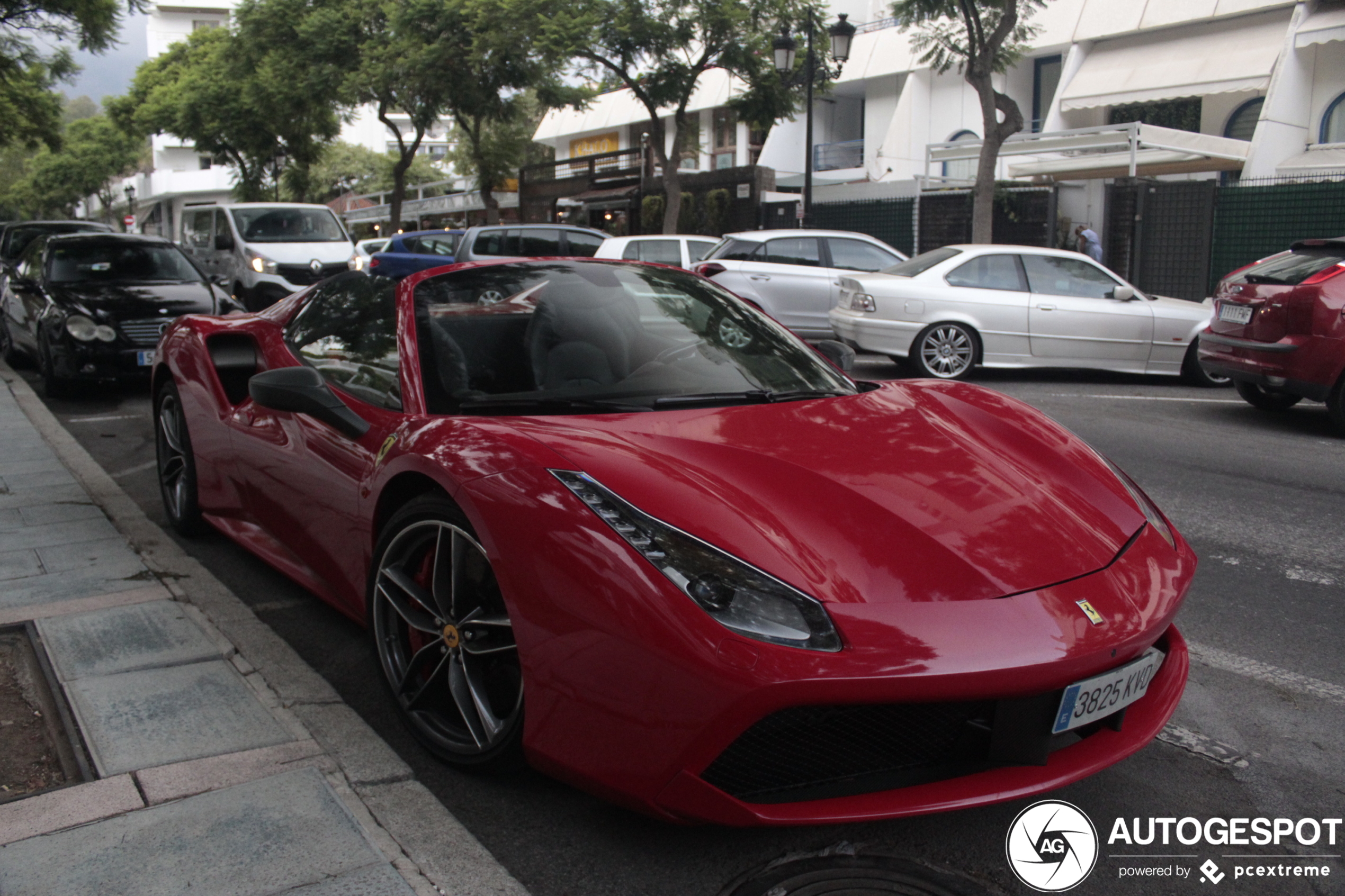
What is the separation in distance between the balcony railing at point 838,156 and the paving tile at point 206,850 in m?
36.3

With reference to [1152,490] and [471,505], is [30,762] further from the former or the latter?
[1152,490]

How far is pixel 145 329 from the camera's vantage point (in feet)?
30.7

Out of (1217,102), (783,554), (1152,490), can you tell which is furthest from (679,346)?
(1217,102)

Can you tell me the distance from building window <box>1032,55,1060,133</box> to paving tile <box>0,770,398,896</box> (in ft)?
104

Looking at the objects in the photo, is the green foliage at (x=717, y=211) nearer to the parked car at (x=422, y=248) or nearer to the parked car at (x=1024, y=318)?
the parked car at (x=422, y=248)

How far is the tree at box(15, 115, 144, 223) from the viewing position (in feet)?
265

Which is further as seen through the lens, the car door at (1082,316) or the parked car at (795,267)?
the parked car at (795,267)

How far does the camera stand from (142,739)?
2.79 meters

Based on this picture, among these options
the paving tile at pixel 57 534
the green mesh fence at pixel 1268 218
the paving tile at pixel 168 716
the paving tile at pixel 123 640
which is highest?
the green mesh fence at pixel 1268 218

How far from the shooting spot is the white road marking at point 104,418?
27.6 ft

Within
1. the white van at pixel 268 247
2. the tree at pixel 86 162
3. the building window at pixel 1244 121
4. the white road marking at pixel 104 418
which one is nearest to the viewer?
the white road marking at pixel 104 418

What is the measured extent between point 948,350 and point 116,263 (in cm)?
831

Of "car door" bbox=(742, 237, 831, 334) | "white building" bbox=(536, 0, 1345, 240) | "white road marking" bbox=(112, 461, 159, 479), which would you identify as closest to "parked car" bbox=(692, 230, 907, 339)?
"car door" bbox=(742, 237, 831, 334)

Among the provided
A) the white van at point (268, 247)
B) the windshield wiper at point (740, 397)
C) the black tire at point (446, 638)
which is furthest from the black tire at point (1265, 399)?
the white van at point (268, 247)
